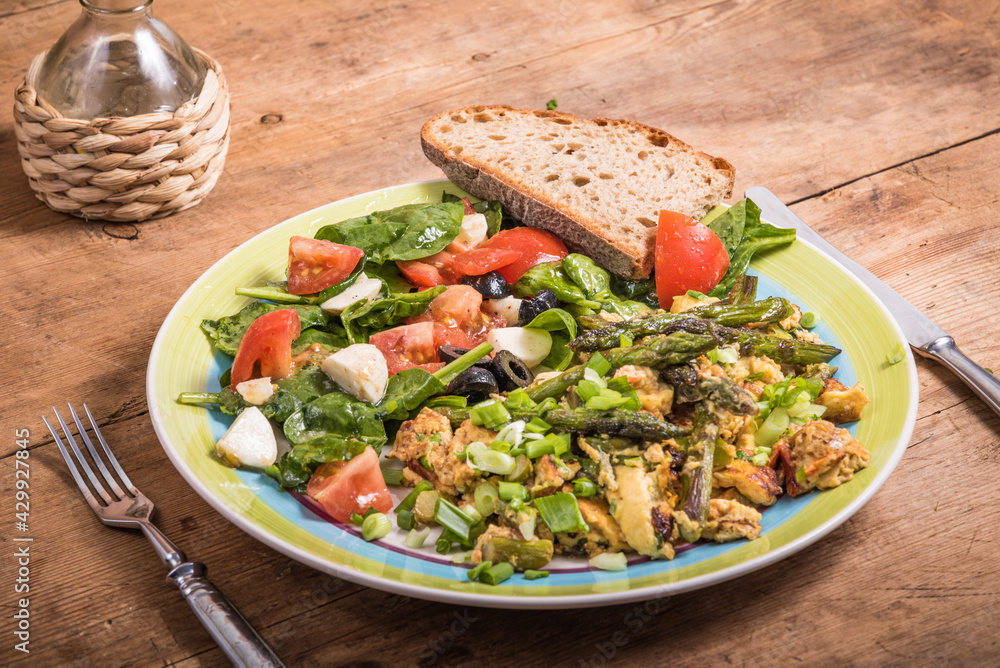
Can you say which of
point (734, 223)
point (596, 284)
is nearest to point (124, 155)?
point (596, 284)

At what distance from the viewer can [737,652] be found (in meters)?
2.42

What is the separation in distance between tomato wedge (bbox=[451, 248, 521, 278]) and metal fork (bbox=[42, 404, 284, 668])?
1.51 m

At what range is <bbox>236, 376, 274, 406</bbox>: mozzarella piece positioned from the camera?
2891 millimetres

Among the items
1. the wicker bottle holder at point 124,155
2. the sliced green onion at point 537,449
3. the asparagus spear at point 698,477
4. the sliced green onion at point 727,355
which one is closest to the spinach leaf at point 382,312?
the sliced green onion at point 537,449

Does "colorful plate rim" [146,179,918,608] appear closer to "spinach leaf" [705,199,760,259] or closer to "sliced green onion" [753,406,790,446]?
"spinach leaf" [705,199,760,259]

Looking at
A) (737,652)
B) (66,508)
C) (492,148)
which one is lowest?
(737,652)

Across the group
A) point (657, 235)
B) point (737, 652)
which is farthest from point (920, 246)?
point (737, 652)

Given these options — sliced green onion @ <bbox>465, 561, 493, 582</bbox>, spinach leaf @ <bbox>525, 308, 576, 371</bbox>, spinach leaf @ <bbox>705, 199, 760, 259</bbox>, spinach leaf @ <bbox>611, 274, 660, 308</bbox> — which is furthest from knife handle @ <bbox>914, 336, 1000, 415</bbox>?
sliced green onion @ <bbox>465, 561, 493, 582</bbox>

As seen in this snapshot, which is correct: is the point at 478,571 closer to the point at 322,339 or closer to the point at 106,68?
the point at 322,339

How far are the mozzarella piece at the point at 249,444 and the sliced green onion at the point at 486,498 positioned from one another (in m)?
0.74

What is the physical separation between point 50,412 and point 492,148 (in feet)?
7.58

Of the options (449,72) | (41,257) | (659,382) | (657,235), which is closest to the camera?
(659,382)

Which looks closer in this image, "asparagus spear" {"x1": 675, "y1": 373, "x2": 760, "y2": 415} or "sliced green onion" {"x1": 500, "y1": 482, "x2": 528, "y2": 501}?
"sliced green onion" {"x1": 500, "y1": 482, "x2": 528, "y2": 501}

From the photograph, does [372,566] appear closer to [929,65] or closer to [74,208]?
[74,208]
